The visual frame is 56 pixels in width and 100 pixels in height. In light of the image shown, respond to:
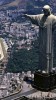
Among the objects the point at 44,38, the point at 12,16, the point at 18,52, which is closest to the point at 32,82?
the point at 44,38

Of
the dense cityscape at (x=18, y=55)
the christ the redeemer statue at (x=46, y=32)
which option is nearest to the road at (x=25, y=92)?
the dense cityscape at (x=18, y=55)

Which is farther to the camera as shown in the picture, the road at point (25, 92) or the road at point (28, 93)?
the road at point (25, 92)

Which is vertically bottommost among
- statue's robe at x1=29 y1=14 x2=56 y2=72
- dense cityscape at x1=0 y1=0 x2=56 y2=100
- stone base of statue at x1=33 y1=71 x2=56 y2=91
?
dense cityscape at x1=0 y1=0 x2=56 y2=100

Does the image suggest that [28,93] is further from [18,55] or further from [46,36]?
[18,55]

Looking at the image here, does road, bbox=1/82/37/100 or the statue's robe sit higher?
the statue's robe

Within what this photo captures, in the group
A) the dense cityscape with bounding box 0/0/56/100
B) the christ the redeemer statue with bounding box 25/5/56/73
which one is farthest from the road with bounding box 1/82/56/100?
the christ the redeemer statue with bounding box 25/5/56/73

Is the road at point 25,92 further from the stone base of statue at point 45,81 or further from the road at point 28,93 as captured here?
the stone base of statue at point 45,81

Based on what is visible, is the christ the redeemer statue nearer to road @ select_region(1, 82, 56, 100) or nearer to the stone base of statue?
the stone base of statue

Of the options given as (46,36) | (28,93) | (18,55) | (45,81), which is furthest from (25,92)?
(18,55)
